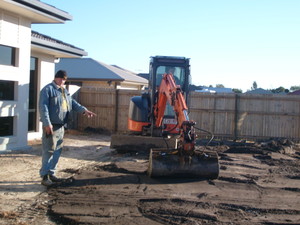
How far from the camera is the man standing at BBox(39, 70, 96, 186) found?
698 centimetres

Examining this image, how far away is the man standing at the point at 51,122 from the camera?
22.9 ft

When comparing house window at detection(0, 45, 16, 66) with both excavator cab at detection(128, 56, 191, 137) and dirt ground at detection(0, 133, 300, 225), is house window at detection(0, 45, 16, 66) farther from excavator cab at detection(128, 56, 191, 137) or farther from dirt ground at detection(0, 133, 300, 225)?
excavator cab at detection(128, 56, 191, 137)

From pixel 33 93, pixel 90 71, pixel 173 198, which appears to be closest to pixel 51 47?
pixel 33 93

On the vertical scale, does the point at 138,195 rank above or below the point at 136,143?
below

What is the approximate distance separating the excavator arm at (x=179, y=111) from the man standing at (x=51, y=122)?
7.71ft

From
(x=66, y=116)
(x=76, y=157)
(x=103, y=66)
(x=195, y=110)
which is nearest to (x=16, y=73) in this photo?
(x=76, y=157)

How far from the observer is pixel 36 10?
34.6ft

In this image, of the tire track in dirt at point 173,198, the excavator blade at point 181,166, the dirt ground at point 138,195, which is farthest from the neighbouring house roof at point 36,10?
the excavator blade at point 181,166

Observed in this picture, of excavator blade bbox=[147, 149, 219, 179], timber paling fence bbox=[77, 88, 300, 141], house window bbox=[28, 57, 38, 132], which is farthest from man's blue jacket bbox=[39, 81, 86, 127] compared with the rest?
timber paling fence bbox=[77, 88, 300, 141]

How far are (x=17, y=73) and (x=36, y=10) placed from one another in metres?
1.85

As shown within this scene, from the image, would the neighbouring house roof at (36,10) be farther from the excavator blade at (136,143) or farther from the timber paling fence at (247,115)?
the timber paling fence at (247,115)

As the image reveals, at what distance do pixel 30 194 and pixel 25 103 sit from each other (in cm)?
543

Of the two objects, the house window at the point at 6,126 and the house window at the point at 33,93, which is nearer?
the house window at the point at 6,126

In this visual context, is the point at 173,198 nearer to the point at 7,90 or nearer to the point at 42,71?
the point at 7,90
